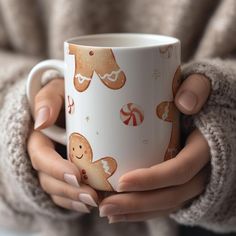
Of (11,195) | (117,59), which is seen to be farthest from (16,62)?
(117,59)

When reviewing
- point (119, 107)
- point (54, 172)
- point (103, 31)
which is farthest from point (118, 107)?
point (103, 31)

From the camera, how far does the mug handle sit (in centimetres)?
53

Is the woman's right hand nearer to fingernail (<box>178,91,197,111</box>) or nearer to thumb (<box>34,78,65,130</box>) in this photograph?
thumb (<box>34,78,65,130</box>)

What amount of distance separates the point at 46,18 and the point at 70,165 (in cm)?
37

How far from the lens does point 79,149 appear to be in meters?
0.50

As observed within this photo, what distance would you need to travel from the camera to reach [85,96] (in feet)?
1.57

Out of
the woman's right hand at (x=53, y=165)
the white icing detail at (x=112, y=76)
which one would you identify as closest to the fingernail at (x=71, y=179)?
the woman's right hand at (x=53, y=165)

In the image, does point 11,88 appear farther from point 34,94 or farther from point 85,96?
point 85,96

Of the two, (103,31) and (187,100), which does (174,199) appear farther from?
(103,31)

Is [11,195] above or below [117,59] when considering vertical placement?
below

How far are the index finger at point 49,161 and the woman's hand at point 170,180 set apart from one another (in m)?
0.04

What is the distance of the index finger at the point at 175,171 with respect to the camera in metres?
0.48

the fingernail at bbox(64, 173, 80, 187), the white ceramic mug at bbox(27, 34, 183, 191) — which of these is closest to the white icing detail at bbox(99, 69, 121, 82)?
the white ceramic mug at bbox(27, 34, 183, 191)

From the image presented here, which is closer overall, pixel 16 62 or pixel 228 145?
pixel 228 145
